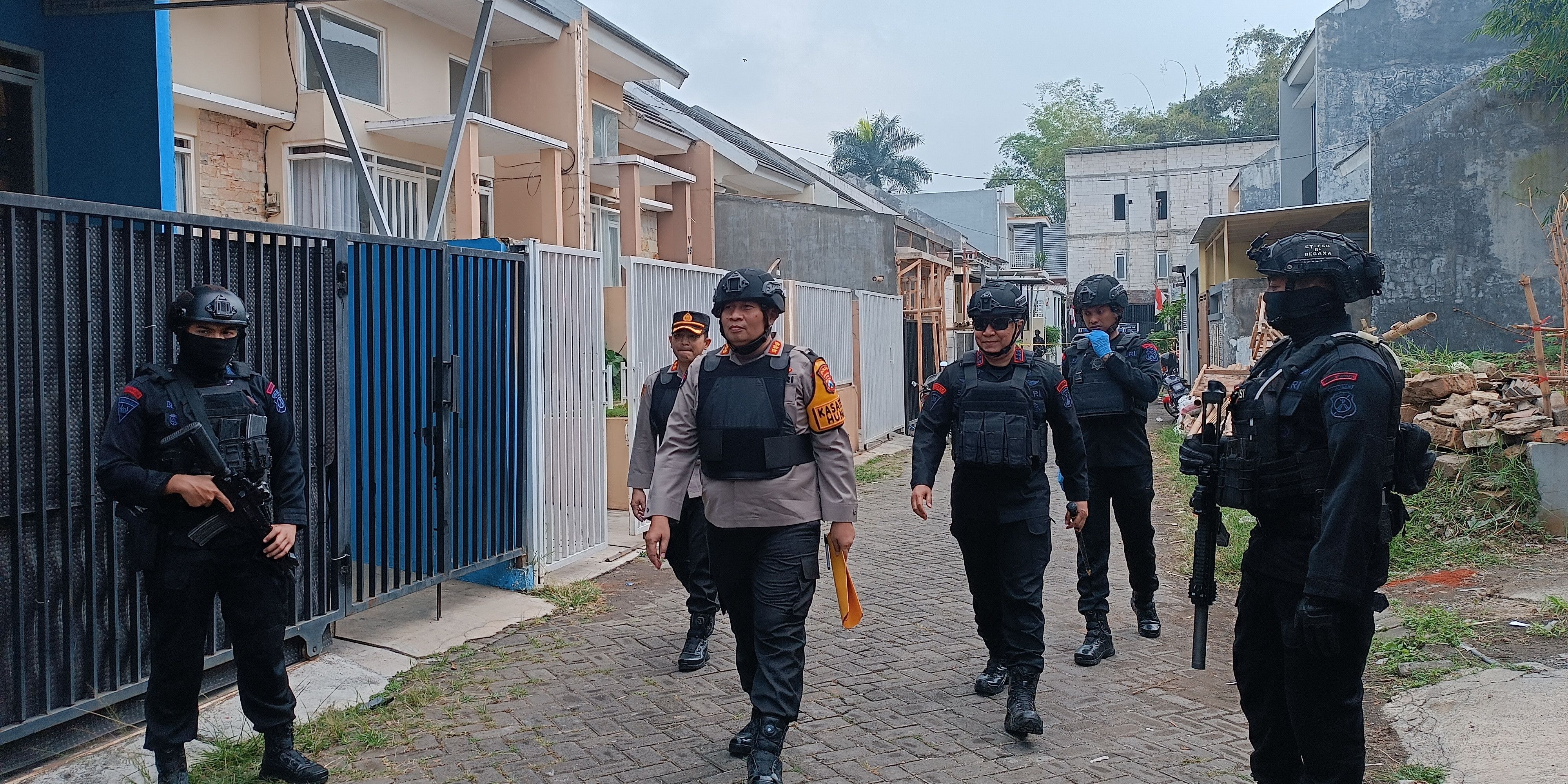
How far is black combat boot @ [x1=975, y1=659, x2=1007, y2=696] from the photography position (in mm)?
5520

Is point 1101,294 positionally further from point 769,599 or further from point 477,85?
point 477,85

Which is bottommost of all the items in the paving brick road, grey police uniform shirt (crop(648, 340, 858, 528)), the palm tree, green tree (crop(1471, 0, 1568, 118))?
the paving brick road

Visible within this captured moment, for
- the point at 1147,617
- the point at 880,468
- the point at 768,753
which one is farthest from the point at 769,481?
the point at 880,468

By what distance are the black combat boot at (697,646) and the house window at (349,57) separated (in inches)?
283

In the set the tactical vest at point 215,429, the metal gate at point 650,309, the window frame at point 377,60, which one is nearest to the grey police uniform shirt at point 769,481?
the tactical vest at point 215,429

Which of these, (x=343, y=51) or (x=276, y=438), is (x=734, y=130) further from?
(x=276, y=438)

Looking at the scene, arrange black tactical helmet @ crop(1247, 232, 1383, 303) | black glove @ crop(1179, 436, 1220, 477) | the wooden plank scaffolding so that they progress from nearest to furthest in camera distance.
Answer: black tactical helmet @ crop(1247, 232, 1383, 303) → black glove @ crop(1179, 436, 1220, 477) → the wooden plank scaffolding

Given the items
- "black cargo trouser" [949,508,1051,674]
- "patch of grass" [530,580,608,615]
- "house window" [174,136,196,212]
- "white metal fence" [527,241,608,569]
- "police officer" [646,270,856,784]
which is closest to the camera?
"police officer" [646,270,856,784]

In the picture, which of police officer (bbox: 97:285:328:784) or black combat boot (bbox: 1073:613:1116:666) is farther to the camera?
black combat boot (bbox: 1073:613:1116:666)

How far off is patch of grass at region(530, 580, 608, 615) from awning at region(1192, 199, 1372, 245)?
1262 cm

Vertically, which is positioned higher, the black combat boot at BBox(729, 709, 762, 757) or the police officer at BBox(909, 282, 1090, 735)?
the police officer at BBox(909, 282, 1090, 735)

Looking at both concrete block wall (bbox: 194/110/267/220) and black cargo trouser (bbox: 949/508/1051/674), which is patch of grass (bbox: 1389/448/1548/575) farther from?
concrete block wall (bbox: 194/110/267/220)

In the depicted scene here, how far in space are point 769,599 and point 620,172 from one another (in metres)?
11.2

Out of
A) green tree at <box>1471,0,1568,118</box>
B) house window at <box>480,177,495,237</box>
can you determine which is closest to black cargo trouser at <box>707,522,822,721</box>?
house window at <box>480,177,495,237</box>
